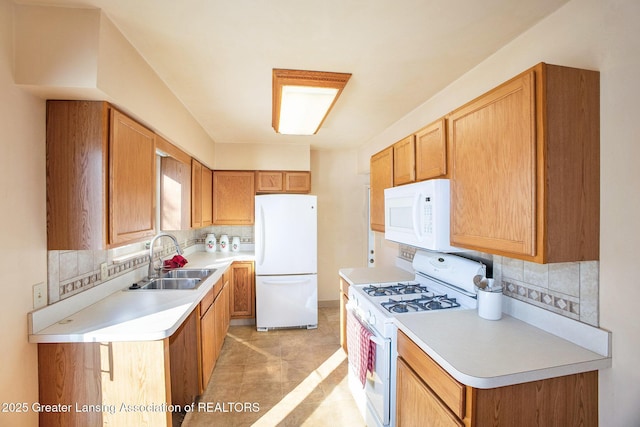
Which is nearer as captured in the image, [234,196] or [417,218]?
[417,218]

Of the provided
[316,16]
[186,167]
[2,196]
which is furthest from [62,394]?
[316,16]

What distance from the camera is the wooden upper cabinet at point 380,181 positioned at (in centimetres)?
243

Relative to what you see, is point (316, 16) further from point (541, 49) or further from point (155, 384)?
point (155, 384)

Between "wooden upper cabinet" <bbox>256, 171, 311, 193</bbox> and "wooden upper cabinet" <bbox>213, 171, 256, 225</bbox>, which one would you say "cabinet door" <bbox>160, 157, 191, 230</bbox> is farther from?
"wooden upper cabinet" <bbox>256, 171, 311, 193</bbox>

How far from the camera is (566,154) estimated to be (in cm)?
114

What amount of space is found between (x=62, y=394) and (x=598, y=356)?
2.45 m

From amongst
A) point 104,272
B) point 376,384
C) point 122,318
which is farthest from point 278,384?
point 104,272

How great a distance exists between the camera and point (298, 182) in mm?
3957

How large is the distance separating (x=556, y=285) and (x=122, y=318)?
2263 mm

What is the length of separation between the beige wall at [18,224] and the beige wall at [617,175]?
2.50m

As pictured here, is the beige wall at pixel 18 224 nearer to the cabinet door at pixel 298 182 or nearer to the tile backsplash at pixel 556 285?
the tile backsplash at pixel 556 285

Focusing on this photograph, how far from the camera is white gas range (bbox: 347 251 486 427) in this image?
1625 millimetres

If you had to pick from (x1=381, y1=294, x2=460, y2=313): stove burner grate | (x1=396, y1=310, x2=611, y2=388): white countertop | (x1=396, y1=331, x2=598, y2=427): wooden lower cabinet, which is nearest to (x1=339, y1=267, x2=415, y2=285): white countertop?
(x1=381, y1=294, x2=460, y2=313): stove burner grate

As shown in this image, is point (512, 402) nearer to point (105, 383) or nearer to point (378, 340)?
point (378, 340)
